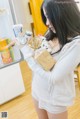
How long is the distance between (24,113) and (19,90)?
1.26ft

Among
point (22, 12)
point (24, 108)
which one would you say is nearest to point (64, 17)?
point (24, 108)

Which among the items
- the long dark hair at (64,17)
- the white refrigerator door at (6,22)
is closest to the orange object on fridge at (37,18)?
the white refrigerator door at (6,22)

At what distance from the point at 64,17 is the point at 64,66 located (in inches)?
9.5

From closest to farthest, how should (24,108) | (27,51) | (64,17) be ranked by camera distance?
(64,17)
(27,51)
(24,108)

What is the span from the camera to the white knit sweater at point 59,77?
1.00 meters

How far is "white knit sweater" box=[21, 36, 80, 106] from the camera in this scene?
3.28 ft

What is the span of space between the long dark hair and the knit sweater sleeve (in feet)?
0.27

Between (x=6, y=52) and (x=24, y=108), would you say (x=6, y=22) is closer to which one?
(x=6, y=52)

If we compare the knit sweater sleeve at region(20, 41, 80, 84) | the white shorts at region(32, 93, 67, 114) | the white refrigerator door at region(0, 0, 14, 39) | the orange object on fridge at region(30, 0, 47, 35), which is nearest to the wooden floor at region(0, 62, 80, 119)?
the white refrigerator door at region(0, 0, 14, 39)

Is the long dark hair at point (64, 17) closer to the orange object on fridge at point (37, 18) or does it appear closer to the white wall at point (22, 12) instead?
the orange object on fridge at point (37, 18)

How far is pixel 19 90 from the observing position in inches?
100

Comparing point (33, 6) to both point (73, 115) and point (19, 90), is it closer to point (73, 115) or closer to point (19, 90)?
point (19, 90)

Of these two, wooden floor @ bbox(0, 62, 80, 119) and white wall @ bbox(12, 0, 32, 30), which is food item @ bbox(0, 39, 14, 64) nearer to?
wooden floor @ bbox(0, 62, 80, 119)

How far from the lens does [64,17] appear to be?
3.27 ft
